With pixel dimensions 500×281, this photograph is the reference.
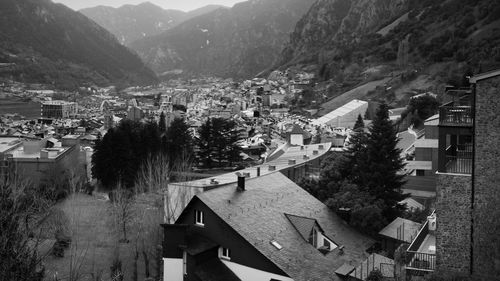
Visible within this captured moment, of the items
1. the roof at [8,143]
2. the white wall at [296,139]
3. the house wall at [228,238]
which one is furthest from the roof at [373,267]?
the roof at [8,143]

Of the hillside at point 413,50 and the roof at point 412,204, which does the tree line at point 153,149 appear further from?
the hillside at point 413,50

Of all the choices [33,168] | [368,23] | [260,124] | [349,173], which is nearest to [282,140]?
[260,124]

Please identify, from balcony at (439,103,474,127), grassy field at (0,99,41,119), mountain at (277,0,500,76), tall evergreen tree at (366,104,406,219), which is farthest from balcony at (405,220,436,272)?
grassy field at (0,99,41,119)

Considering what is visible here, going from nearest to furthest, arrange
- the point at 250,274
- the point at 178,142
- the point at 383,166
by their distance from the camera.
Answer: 1. the point at 250,274
2. the point at 383,166
3. the point at 178,142

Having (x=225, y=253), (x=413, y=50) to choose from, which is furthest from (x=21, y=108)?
(x=225, y=253)

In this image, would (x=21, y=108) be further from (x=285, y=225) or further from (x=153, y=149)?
(x=285, y=225)
